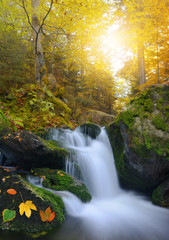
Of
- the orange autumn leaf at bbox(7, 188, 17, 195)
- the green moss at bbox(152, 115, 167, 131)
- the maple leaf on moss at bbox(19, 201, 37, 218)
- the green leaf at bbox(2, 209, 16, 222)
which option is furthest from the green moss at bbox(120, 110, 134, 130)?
the green leaf at bbox(2, 209, 16, 222)

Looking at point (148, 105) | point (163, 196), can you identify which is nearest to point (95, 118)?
point (148, 105)

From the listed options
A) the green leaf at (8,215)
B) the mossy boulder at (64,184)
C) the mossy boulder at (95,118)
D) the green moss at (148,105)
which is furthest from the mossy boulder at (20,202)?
the mossy boulder at (95,118)

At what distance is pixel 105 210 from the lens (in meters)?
3.34

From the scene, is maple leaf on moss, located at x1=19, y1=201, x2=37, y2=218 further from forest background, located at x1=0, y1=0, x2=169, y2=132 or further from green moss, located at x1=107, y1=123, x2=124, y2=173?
forest background, located at x1=0, y1=0, x2=169, y2=132

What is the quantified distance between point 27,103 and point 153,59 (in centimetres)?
749

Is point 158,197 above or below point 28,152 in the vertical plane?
below

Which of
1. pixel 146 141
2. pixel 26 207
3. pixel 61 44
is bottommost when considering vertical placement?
pixel 26 207

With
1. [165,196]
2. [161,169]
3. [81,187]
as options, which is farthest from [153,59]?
[81,187]

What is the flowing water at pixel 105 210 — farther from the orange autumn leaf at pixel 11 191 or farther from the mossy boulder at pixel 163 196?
the orange autumn leaf at pixel 11 191

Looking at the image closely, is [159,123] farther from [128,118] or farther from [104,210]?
[104,210]

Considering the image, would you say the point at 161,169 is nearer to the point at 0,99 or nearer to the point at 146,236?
the point at 146,236

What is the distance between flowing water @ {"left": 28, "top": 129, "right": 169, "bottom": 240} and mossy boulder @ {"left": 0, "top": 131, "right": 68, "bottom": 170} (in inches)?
16.8

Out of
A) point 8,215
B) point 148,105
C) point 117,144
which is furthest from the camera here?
point 117,144

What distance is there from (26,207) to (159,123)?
11.5 ft
